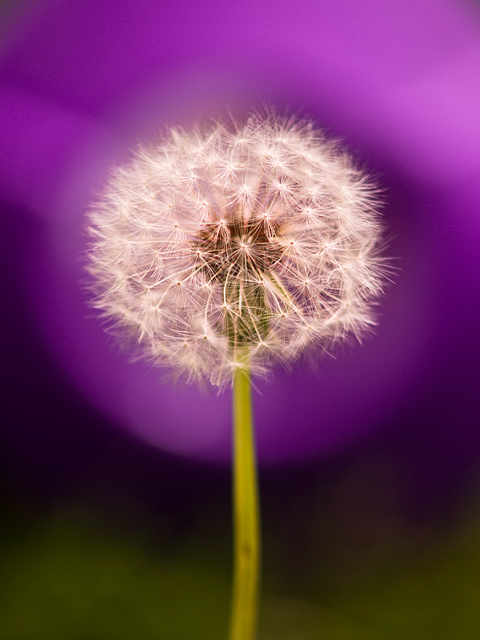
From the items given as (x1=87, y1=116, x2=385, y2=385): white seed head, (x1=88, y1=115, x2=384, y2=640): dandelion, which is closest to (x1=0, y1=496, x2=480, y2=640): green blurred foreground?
(x1=88, y1=115, x2=384, y2=640): dandelion

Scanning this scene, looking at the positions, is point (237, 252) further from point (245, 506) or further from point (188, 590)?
point (188, 590)

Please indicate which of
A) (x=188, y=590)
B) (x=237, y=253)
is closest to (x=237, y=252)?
(x=237, y=253)

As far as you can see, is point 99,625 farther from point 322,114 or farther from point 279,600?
point 322,114

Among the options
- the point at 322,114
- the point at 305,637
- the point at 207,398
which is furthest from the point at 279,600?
the point at 322,114

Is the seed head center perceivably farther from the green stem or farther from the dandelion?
the green stem

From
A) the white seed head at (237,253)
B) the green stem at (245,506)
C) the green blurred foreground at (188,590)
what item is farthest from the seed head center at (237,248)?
the green blurred foreground at (188,590)

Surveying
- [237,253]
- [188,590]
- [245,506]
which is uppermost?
[237,253]

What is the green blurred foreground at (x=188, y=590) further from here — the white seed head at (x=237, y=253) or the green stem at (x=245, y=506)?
the white seed head at (x=237, y=253)
